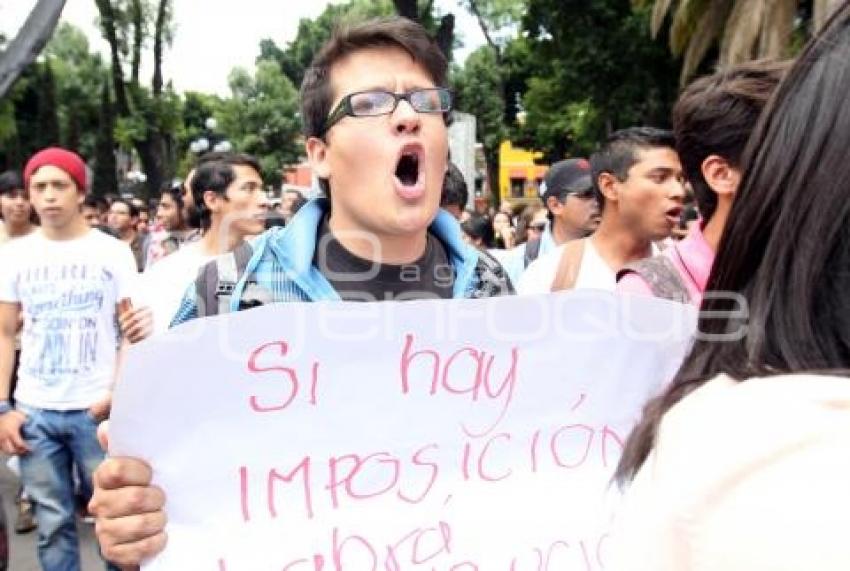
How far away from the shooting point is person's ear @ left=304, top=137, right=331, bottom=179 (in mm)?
1892

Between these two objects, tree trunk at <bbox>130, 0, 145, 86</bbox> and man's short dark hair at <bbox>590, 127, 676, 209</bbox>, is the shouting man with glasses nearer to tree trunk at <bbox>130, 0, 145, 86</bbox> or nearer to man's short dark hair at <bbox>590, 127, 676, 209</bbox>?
man's short dark hair at <bbox>590, 127, 676, 209</bbox>

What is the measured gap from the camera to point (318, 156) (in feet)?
6.31

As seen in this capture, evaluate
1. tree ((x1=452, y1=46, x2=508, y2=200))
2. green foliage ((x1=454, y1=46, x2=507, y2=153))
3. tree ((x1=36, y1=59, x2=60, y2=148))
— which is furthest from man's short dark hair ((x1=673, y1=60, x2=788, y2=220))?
tree ((x1=36, y1=59, x2=60, y2=148))

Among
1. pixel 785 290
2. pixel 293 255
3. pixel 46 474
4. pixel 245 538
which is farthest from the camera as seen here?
Answer: pixel 46 474

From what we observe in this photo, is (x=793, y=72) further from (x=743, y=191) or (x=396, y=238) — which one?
(x=396, y=238)

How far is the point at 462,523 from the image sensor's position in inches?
62.8

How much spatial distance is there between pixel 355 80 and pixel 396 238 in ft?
1.05

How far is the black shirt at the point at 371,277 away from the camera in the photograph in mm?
1900

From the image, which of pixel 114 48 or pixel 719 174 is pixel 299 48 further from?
pixel 719 174

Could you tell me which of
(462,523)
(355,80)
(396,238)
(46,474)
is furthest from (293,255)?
(46,474)

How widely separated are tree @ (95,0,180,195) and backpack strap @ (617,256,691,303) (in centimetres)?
2859

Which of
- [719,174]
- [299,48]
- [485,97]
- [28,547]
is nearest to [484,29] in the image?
[485,97]

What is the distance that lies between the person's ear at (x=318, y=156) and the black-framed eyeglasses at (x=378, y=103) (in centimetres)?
7

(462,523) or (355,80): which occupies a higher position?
(355,80)
